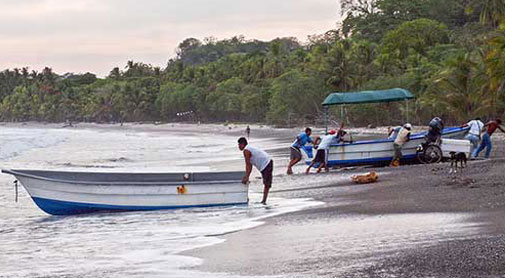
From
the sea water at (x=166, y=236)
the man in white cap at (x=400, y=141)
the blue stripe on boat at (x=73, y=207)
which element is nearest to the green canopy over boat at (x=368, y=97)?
the man in white cap at (x=400, y=141)

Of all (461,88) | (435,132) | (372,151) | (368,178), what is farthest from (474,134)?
(461,88)

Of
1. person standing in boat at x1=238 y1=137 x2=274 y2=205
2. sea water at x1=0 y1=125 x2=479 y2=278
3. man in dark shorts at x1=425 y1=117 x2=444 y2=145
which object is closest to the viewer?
sea water at x1=0 y1=125 x2=479 y2=278

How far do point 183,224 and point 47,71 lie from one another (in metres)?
179

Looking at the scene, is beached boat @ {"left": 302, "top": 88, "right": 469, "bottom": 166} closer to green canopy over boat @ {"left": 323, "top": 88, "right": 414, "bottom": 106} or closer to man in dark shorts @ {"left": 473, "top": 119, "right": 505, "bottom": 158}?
man in dark shorts @ {"left": 473, "top": 119, "right": 505, "bottom": 158}

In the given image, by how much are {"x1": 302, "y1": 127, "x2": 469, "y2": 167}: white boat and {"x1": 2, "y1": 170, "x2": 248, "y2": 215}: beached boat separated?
20.4ft

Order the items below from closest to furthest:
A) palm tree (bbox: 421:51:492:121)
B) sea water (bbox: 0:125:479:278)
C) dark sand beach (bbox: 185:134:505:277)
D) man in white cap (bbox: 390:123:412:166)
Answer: dark sand beach (bbox: 185:134:505:277) → sea water (bbox: 0:125:479:278) → man in white cap (bbox: 390:123:412:166) → palm tree (bbox: 421:51:492:121)

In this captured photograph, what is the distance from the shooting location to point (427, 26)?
257 ft

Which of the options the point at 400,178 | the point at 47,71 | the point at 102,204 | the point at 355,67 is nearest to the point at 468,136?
the point at 400,178

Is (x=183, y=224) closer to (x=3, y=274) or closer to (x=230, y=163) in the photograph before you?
(x=3, y=274)

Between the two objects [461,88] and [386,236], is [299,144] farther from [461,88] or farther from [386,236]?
[461,88]

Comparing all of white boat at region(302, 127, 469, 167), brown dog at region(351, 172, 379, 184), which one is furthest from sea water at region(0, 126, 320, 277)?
white boat at region(302, 127, 469, 167)

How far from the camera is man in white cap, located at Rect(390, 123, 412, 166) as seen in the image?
68.6ft

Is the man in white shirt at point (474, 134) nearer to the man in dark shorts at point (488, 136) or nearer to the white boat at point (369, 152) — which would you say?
the man in dark shorts at point (488, 136)

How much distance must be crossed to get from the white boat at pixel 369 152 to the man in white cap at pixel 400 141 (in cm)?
22
